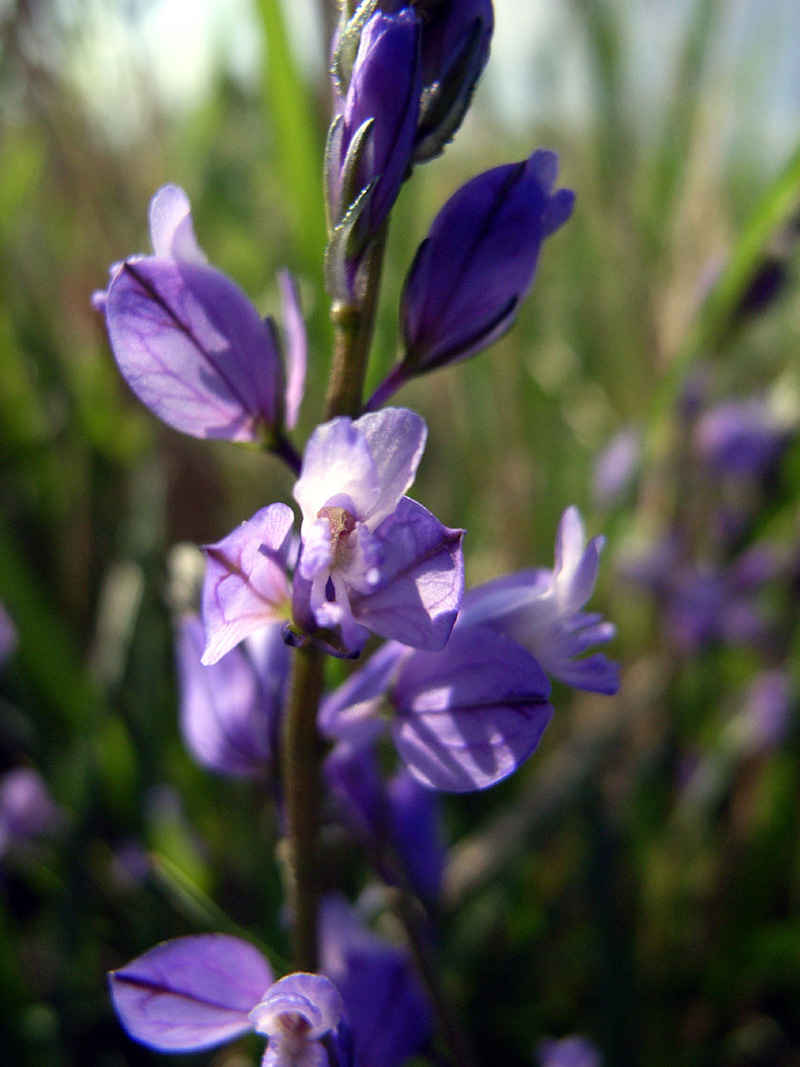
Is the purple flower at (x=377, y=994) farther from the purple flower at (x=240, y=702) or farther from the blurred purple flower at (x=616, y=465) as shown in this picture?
the blurred purple flower at (x=616, y=465)

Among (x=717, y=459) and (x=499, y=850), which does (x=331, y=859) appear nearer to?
(x=499, y=850)

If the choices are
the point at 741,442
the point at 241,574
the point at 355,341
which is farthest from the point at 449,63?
the point at 741,442

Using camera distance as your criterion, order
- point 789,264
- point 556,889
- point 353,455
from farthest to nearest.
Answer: point 556,889
point 789,264
point 353,455

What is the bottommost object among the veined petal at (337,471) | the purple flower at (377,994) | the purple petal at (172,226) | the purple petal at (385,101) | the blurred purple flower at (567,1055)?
the blurred purple flower at (567,1055)

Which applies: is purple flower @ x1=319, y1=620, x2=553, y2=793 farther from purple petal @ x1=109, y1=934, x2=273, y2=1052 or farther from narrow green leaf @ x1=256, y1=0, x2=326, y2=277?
narrow green leaf @ x1=256, y1=0, x2=326, y2=277

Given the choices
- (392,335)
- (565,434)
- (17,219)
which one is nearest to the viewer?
(392,335)

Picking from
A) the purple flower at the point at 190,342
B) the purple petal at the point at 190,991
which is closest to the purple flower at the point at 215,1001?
the purple petal at the point at 190,991

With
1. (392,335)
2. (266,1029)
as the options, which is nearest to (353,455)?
(266,1029)
